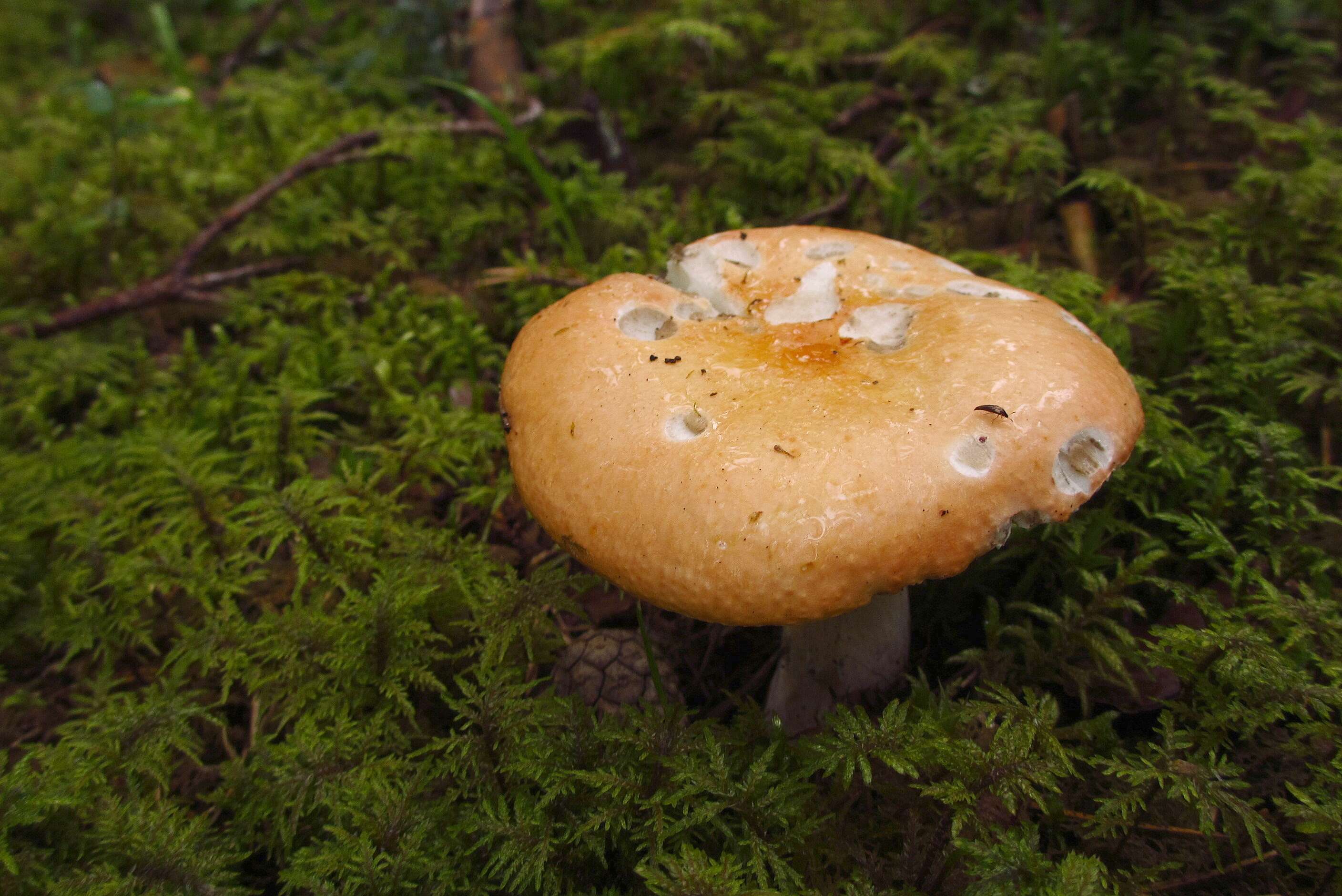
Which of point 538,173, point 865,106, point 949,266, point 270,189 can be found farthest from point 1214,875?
point 270,189

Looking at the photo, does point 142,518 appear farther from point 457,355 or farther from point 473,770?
point 473,770

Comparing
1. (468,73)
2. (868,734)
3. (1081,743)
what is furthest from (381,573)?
(468,73)

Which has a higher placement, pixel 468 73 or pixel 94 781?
pixel 468 73

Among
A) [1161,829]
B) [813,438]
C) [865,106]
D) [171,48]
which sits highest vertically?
[171,48]

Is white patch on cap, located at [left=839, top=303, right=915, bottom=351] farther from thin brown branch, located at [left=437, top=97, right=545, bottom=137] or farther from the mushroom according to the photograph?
thin brown branch, located at [left=437, top=97, right=545, bottom=137]

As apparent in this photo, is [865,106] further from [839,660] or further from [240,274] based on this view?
[240,274]

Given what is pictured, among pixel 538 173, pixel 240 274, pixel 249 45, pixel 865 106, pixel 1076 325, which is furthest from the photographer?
pixel 249 45

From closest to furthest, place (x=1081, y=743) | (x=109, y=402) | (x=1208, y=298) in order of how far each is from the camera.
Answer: (x=1081, y=743) → (x=1208, y=298) → (x=109, y=402)
